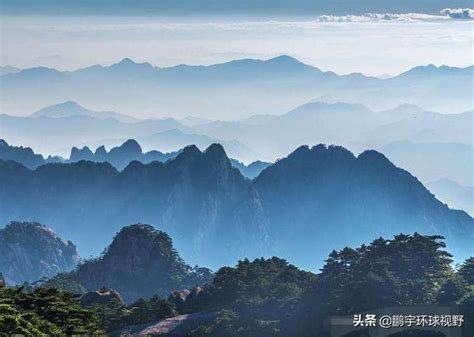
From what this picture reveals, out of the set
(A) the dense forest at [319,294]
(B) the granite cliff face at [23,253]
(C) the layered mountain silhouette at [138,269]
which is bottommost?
(A) the dense forest at [319,294]

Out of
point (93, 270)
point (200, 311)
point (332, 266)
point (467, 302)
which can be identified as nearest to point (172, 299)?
point (200, 311)

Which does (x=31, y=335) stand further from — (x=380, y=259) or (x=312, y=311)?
(x=380, y=259)

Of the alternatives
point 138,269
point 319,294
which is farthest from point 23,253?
point 319,294

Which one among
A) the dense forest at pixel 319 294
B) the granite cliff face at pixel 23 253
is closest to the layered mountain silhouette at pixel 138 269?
the dense forest at pixel 319 294

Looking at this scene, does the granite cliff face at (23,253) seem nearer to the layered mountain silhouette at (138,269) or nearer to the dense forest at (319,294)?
the layered mountain silhouette at (138,269)

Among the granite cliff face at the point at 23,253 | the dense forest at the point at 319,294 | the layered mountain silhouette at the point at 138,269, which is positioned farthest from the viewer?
the granite cliff face at the point at 23,253

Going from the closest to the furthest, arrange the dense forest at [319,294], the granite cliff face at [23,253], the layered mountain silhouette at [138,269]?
1. the dense forest at [319,294]
2. the layered mountain silhouette at [138,269]
3. the granite cliff face at [23,253]

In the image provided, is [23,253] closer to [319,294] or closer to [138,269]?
[138,269]
